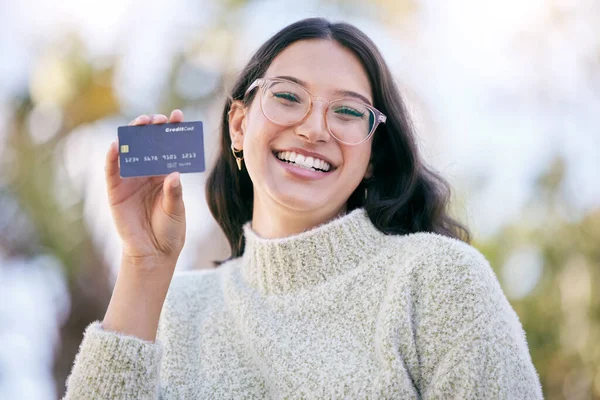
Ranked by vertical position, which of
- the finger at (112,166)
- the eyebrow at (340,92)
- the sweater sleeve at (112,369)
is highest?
the eyebrow at (340,92)

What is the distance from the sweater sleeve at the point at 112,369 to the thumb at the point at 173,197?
370 mm

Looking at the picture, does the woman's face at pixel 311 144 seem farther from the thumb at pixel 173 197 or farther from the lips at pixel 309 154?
the thumb at pixel 173 197

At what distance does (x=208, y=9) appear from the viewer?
6.25 metres

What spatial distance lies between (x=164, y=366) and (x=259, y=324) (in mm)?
330

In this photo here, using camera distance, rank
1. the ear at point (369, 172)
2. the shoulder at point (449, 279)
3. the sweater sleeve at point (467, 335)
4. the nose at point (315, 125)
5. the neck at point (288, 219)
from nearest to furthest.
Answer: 1. the sweater sleeve at point (467, 335)
2. the shoulder at point (449, 279)
3. the nose at point (315, 125)
4. the neck at point (288, 219)
5. the ear at point (369, 172)

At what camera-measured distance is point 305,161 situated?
1.90m

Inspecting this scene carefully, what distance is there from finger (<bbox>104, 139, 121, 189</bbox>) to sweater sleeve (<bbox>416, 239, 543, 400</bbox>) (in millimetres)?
919

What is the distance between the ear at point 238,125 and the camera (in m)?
2.20

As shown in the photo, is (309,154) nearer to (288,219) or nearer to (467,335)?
(288,219)

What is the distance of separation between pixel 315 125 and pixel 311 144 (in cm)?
6

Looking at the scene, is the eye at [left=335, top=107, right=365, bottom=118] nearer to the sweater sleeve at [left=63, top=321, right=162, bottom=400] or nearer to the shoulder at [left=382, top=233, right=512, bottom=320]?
the shoulder at [left=382, top=233, right=512, bottom=320]

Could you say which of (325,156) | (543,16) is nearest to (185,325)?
(325,156)

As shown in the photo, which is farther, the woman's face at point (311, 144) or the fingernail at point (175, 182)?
the woman's face at point (311, 144)

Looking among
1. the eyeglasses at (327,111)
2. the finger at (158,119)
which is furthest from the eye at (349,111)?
the finger at (158,119)
